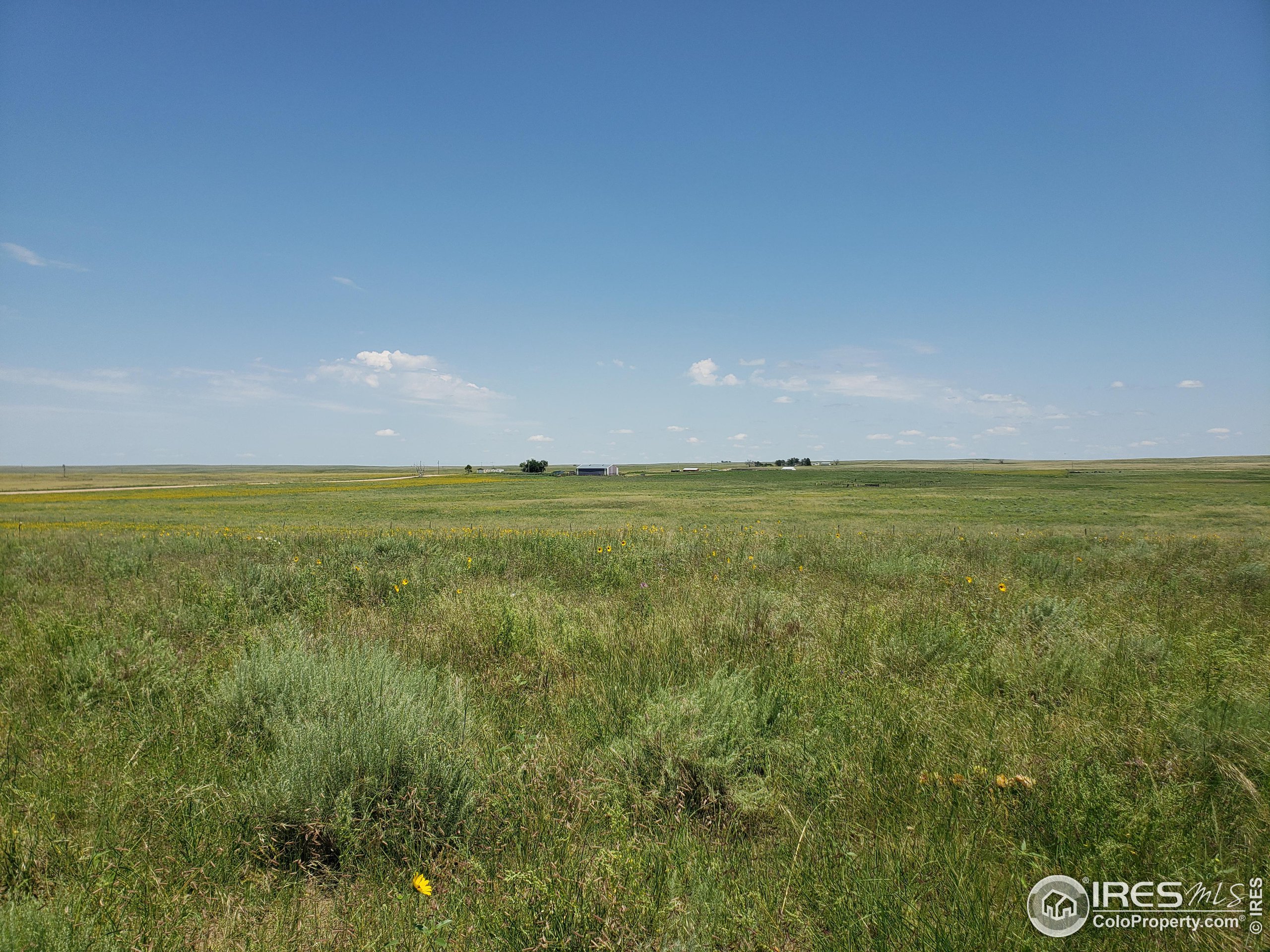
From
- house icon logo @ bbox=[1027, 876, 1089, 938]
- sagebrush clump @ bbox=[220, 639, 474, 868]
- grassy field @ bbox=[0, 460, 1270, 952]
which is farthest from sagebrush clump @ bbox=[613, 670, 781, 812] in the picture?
house icon logo @ bbox=[1027, 876, 1089, 938]

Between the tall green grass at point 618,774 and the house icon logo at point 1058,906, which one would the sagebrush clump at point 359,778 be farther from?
the house icon logo at point 1058,906

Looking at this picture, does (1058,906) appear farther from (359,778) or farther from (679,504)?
(679,504)

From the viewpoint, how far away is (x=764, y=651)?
4840mm

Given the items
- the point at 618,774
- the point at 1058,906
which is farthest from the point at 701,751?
the point at 1058,906

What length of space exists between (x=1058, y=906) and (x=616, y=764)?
1987 millimetres

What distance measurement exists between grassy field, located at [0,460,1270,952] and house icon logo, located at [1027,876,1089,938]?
5 centimetres

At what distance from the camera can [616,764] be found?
305 centimetres

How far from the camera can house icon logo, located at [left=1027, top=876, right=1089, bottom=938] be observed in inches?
81.6

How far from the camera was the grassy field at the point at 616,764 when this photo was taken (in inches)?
82.0

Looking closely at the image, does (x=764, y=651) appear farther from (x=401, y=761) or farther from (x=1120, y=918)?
(x=401, y=761)

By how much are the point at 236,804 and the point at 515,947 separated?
1.78m

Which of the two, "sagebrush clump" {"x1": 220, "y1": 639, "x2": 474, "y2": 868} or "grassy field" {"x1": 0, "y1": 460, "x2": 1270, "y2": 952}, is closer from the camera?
"grassy field" {"x1": 0, "y1": 460, "x2": 1270, "y2": 952}

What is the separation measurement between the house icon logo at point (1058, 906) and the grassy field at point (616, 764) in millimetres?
53

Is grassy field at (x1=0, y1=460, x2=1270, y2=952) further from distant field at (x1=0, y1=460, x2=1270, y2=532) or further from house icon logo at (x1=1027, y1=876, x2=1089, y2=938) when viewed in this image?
distant field at (x1=0, y1=460, x2=1270, y2=532)
